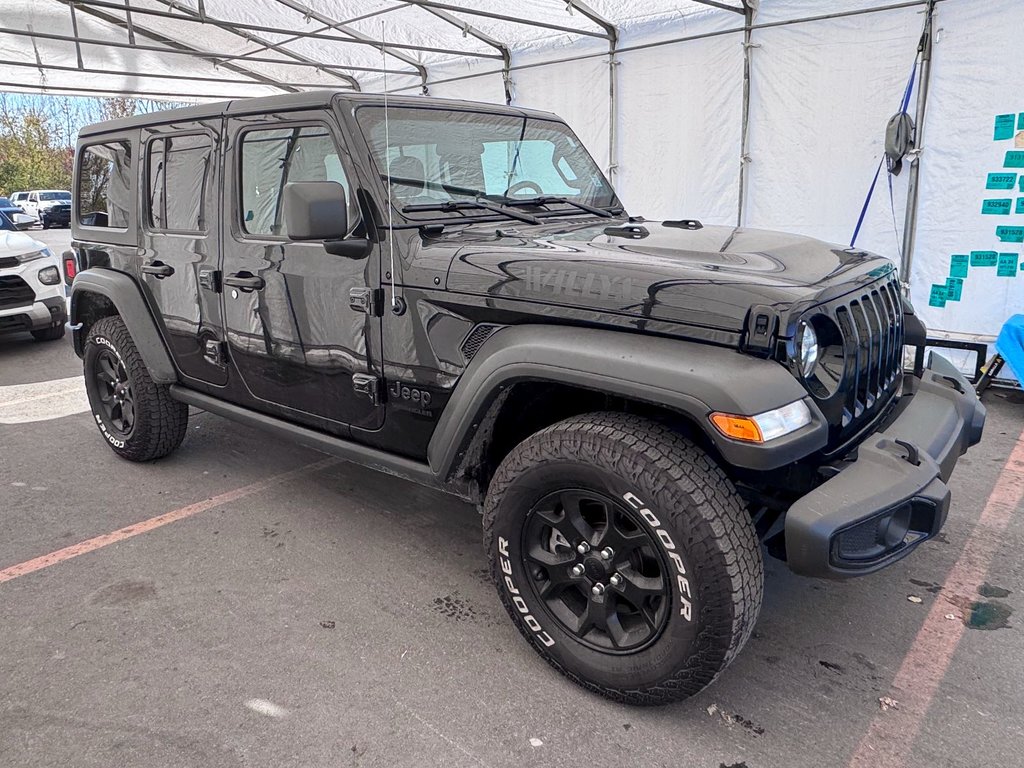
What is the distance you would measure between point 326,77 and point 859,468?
12.2 metres

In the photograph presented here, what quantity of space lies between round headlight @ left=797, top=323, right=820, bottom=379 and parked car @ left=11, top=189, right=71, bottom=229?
28.2 m

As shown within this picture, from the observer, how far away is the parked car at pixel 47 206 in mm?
26156

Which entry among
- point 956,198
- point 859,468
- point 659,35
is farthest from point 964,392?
point 659,35

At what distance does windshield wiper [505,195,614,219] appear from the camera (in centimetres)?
319

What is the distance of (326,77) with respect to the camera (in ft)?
40.7

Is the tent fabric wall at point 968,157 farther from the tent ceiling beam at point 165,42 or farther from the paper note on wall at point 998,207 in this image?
the tent ceiling beam at point 165,42

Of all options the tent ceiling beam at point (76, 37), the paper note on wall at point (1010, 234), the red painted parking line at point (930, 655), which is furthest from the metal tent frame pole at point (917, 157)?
the tent ceiling beam at point (76, 37)

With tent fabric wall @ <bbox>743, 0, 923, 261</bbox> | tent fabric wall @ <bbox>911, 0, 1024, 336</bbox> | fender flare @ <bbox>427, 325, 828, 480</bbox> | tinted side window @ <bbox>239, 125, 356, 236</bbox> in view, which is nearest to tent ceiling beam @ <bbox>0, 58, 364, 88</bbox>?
tent fabric wall @ <bbox>743, 0, 923, 261</bbox>

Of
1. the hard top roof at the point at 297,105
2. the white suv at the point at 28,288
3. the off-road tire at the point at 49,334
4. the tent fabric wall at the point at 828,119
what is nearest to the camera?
the hard top roof at the point at 297,105

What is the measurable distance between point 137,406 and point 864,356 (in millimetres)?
3588

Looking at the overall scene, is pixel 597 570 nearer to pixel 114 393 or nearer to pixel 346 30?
pixel 114 393

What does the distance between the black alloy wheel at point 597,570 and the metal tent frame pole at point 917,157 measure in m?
4.61

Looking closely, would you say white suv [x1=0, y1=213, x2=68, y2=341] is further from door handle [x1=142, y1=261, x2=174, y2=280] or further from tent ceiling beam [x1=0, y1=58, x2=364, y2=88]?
door handle [x1=142, y1=261, x2=174, y2=280]

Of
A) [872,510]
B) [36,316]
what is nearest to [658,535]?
[872,510]
